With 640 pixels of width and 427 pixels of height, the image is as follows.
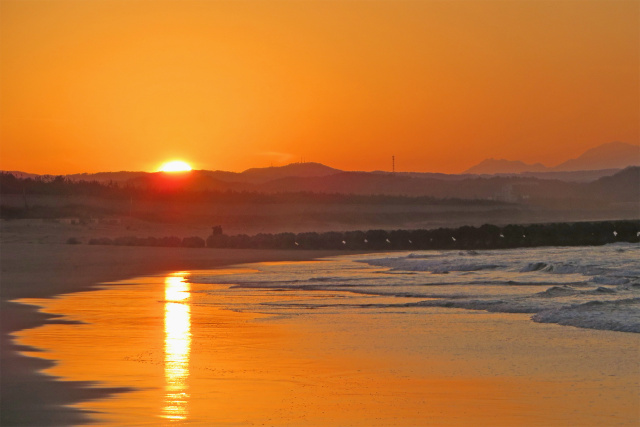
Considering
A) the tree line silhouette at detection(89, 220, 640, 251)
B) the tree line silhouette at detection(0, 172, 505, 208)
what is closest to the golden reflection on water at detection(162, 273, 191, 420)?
the tree line silhouette at detection(89, 220, 640, 251)

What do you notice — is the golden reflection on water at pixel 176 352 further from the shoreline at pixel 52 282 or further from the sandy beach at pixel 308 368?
the shoreline at pixel 52 282

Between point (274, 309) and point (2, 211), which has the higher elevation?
point (2, 211)

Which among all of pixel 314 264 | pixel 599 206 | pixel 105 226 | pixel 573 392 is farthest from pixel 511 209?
pixel 573 392

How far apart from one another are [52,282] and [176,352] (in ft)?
42.7

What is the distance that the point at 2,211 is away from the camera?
60.9m

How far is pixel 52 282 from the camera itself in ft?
77.8

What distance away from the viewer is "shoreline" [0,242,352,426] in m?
8.70

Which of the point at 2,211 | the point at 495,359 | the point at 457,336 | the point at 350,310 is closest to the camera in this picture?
the point at 495,359

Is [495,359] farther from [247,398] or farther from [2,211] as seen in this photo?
[2,211]

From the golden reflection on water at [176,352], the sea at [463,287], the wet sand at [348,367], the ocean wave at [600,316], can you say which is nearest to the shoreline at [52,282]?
the wet sand at [348,367]

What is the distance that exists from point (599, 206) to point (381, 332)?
4429 inches

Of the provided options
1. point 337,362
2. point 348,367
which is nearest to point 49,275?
point 337,362

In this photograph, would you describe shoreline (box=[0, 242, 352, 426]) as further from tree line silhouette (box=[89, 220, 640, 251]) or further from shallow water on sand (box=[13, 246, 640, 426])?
tree line silhouette (box=[89, 220, 640, 251])

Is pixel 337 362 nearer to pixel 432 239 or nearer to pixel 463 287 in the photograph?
pixel 463 287
